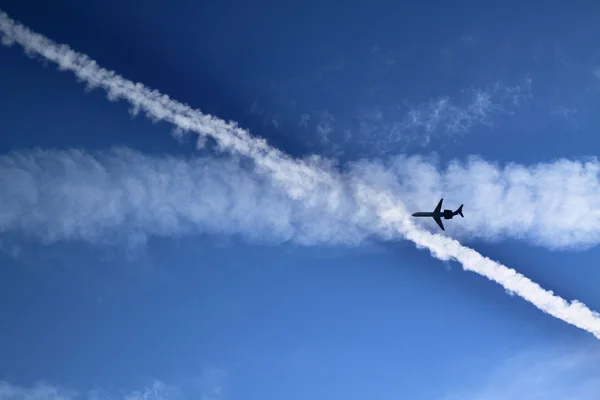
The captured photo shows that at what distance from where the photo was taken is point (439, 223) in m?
133
